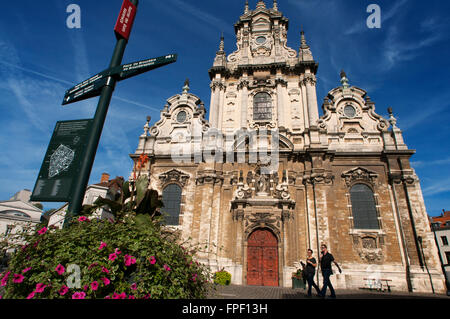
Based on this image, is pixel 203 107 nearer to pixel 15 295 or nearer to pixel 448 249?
pixel 15 295

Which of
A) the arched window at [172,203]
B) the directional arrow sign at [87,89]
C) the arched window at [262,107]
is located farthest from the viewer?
the arched window at [262,107]

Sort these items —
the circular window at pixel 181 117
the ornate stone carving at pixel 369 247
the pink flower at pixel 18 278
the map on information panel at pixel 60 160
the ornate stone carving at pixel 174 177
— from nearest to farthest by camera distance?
A: 1. the pink flower at pixel 18 278
2. the map on information panel at pixel 60 160
3. the ornate stone carving at pixel 369 247
4. the ornate stone carving at pixel 174 177
5. the circular window at pixel 181 117

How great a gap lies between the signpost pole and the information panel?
0.18 m

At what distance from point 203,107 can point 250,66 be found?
532 cm

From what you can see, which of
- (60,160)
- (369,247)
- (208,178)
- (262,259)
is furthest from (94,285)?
(369,247)

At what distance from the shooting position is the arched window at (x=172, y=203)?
706 inches

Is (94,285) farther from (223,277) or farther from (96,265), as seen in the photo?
(223,277)

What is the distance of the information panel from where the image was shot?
17.8 feet

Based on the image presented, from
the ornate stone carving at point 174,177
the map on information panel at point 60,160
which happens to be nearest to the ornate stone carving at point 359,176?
the ornate stone carving at point 174,177

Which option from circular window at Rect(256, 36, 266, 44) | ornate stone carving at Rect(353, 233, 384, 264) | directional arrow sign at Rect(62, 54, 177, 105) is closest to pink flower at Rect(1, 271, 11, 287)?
directional arrow sign at Rect(62, 54, 177, 105)

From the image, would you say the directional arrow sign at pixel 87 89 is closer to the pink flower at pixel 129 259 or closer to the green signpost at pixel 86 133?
the green signpost at pixel 86 133

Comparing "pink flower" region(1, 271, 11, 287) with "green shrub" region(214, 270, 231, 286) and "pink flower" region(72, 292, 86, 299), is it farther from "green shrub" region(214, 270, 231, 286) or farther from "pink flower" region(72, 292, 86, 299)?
"green shrub" region(214, 270, 231, 286)

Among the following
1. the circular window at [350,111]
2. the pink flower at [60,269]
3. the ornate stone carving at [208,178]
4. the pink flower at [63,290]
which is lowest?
the pink flower at [63,290]
